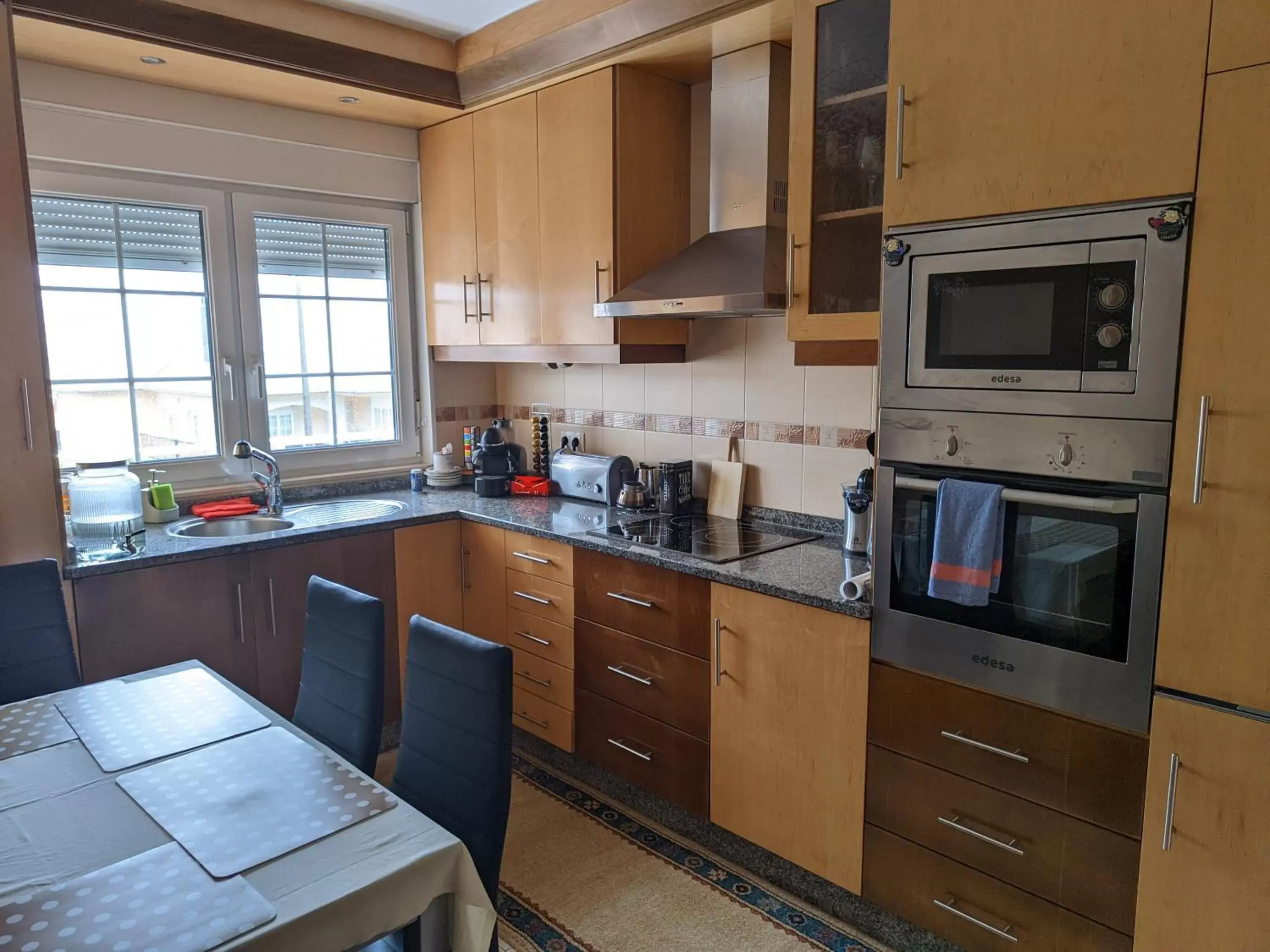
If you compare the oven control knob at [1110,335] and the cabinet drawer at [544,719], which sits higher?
the oven control knob at [1110,335]

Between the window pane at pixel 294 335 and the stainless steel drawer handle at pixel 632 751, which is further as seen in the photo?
the window pane at pixel 294 335

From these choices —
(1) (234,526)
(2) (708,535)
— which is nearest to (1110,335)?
(2) (708,535)

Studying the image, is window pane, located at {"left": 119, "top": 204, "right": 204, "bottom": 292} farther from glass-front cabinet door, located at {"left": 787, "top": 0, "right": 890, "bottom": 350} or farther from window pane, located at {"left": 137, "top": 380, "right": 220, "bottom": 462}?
glass-front cabinet door, located at {"left": 787, "top": 0, "right": 890, "bottom": 350}

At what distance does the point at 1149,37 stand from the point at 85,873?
6.83 feet

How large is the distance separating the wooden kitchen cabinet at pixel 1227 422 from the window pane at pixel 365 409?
2870 mm

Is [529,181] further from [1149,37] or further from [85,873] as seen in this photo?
[85,873]

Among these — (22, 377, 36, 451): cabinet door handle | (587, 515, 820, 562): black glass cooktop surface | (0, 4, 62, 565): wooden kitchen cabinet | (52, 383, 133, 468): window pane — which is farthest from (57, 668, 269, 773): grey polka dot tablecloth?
(52, 383, 133, 468): window pane

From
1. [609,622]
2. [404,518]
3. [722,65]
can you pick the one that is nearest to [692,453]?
[609,622]

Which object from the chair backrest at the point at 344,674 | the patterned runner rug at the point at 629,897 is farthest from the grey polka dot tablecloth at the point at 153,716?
the patterned runner rug at the point at 629,897

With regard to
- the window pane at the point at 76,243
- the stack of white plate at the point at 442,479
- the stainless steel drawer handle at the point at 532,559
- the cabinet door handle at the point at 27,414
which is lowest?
the stainless steel drawer handle at the point at 532,559

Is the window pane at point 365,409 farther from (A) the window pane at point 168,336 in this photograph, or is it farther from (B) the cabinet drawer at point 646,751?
(B) the cabinet drawer at point 646,751

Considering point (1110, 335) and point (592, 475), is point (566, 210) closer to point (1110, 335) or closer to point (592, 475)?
point (592, 475)

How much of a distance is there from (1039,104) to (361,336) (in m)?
2.63

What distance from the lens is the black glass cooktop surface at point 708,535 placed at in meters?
2.38
